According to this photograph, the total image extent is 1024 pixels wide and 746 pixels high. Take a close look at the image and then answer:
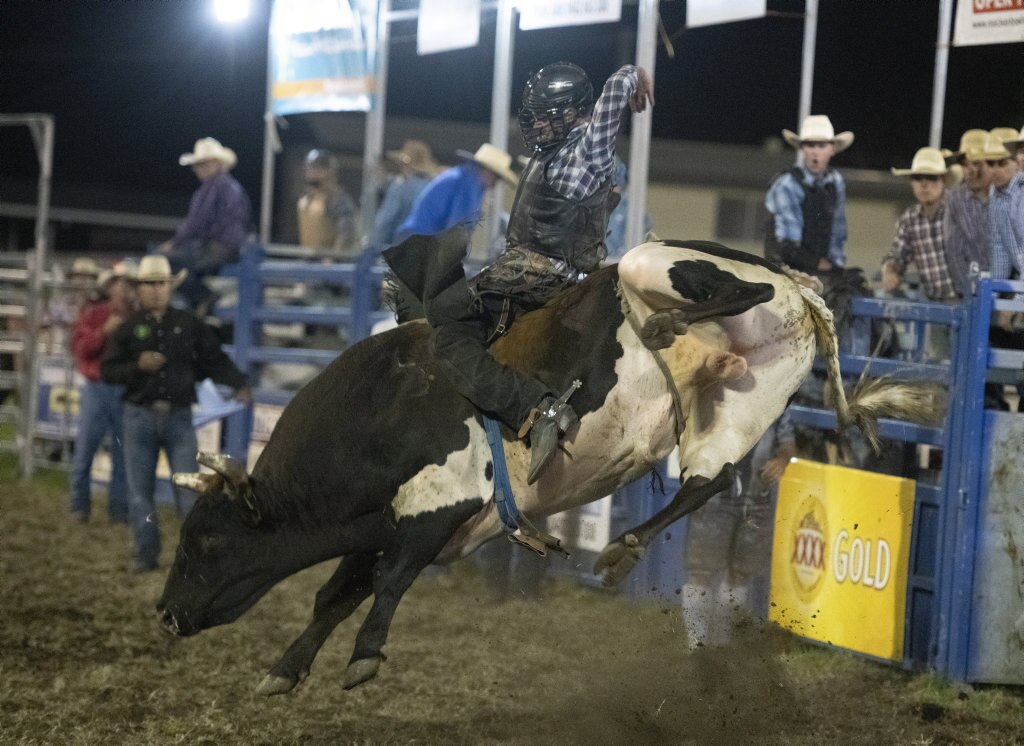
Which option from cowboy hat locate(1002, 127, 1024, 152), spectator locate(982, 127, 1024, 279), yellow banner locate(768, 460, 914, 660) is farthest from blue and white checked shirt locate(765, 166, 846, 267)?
yellow banner locate(768, 460, 914, 660)

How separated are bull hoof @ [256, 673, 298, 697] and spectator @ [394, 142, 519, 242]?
4.17 meters

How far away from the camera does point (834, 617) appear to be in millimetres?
6441

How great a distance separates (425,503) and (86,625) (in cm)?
353

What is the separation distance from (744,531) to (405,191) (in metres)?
4.19

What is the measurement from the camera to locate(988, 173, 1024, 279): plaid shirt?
630 centimetres

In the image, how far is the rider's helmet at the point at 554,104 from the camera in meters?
4.74

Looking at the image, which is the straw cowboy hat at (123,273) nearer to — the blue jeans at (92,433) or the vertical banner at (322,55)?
the blue jeans at (92,433)

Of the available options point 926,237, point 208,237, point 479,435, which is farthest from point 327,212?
point 479,435

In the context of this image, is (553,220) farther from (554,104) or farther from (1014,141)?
(1014,141)

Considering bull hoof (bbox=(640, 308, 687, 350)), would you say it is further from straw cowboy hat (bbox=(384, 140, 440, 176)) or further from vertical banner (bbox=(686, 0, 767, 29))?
straw cowboy hat (bbox=(384, 140, 440, 176))

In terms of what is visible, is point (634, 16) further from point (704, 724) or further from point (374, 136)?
point (704, 724)

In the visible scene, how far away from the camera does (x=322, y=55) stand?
10.6 m

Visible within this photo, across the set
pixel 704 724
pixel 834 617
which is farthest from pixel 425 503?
pixel 834 617

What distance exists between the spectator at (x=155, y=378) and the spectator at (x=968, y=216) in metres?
4.56
